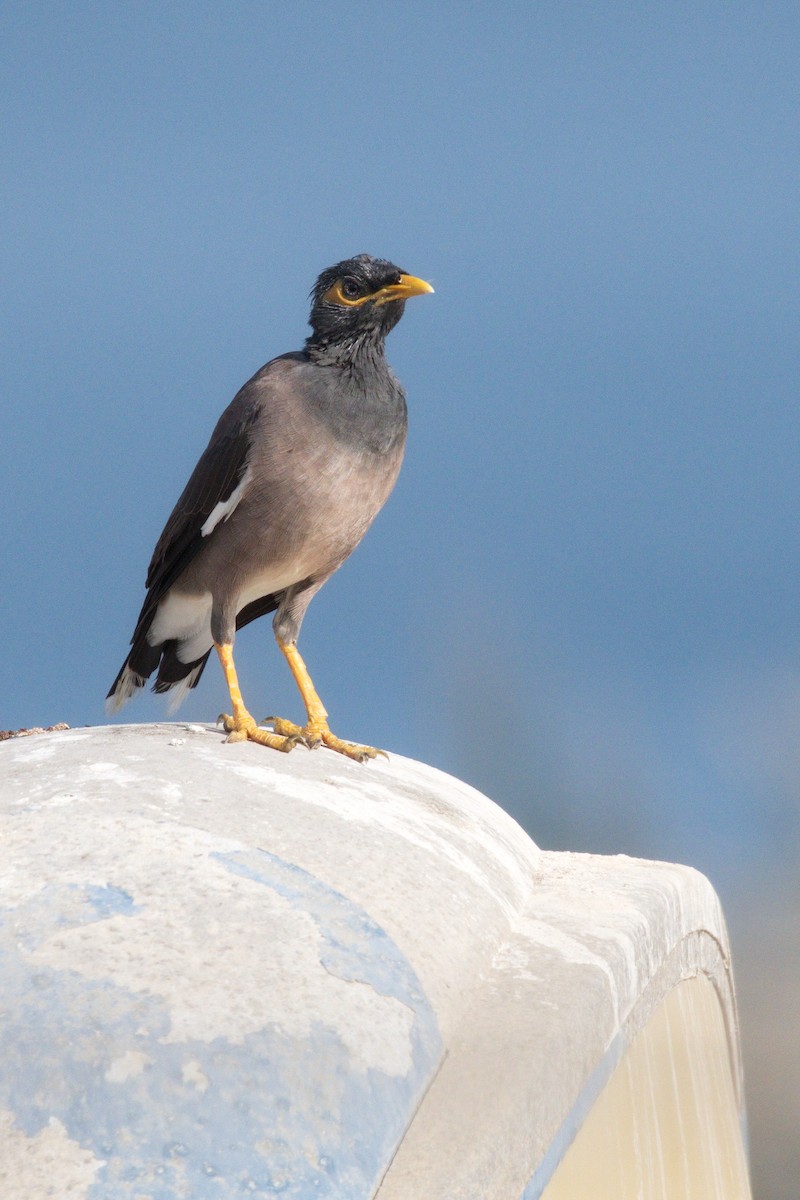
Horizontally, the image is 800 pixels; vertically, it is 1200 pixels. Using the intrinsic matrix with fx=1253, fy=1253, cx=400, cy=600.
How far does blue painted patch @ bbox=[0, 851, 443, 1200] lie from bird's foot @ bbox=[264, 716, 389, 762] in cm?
175

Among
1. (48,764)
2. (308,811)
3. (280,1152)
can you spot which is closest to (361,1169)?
(280,1152)

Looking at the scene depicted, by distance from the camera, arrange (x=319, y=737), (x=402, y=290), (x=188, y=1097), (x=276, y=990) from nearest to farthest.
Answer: (x=188, y=1097) < (x=276, y=990) < (x=319, y=737) < (x=402, y=290)

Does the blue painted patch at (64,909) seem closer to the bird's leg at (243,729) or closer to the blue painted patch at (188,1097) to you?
the blue painted patch at (188,1097)

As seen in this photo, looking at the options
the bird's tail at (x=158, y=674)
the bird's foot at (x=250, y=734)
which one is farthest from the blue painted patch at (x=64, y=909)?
the bird's tail at (x=158, y=674)

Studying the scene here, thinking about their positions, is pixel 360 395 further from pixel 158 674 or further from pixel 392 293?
pixel 158 674

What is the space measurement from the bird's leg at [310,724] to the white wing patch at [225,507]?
57 cm

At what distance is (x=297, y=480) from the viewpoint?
450 cm

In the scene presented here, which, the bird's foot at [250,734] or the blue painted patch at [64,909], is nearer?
the blue painted patch at [64,909]

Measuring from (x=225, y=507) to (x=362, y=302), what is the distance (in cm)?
99

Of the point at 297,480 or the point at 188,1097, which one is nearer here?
the point at 188,1097

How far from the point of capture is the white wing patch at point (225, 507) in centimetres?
458

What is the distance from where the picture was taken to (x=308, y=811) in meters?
3.01

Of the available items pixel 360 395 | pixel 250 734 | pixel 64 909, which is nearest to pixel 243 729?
pixel 250 734

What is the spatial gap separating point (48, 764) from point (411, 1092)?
1.32 meters
